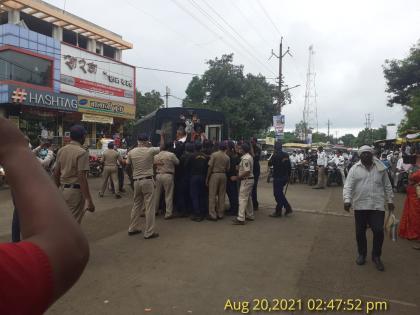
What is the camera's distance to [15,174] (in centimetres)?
94

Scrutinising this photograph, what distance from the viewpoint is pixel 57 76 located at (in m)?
24.5

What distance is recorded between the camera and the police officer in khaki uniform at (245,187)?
7.41 m

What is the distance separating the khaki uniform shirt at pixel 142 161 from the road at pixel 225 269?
114 centimetres

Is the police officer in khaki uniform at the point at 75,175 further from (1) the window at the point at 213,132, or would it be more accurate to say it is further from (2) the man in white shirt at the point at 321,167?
(2) the man in white shirt at the point at 321,167

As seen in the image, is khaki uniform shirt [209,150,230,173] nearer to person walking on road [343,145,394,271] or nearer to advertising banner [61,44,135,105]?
person walking on road [343,145,394,271]

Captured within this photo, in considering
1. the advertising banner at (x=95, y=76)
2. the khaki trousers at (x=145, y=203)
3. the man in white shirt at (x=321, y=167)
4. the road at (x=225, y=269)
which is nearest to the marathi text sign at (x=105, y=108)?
the advertising banner at (x=95, y=76)

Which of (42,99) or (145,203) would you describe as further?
(42,99)

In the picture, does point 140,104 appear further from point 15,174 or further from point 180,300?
point 15,174

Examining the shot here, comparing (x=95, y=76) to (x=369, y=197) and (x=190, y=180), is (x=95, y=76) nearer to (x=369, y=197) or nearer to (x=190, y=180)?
(x=190, y=180)

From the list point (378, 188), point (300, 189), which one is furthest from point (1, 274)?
point (300, 189)

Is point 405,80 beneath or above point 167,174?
above

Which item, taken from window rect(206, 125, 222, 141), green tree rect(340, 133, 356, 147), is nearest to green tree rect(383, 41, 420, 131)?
window rect(206, 125, 222, 141)
